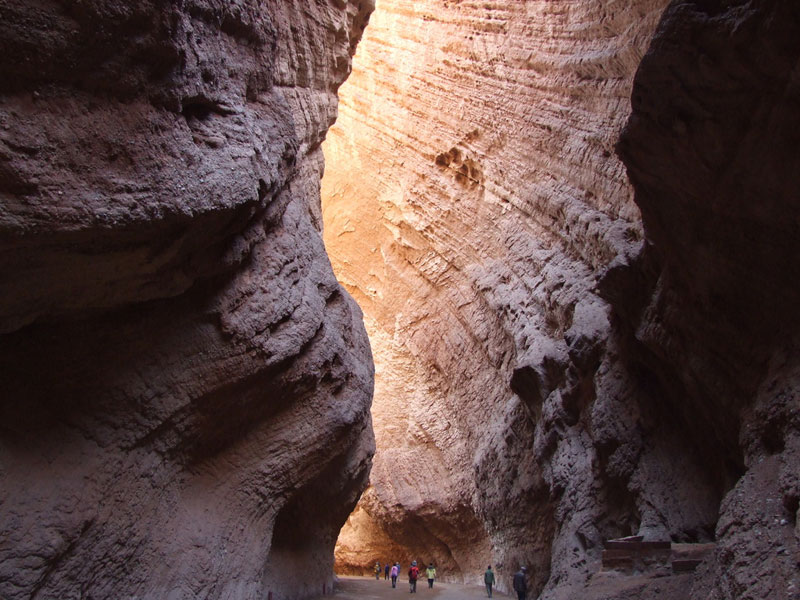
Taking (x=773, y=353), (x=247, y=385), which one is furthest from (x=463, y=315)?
(x=773, y=353)

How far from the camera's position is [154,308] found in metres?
6.66

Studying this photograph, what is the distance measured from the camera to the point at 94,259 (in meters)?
5.13

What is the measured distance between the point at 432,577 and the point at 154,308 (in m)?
11.7

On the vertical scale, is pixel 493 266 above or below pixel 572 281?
above

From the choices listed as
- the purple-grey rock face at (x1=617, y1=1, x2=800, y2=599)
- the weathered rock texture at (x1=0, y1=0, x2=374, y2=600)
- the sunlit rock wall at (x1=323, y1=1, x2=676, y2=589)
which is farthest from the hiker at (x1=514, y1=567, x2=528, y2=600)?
the purple-grey rock face at (x1=617, y1=1, x2=800, y2=599)

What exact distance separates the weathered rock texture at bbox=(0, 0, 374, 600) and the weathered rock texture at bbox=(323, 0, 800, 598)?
390 cm

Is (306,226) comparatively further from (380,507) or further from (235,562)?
(380,507)

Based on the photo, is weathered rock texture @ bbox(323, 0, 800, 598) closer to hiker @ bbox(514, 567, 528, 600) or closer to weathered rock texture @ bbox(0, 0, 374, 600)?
hiker @ bbox(514, 567, 528, 600)

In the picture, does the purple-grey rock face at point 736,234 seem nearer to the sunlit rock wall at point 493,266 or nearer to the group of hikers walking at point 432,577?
the sunlit rock wall at point 493,266

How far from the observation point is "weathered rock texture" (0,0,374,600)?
14.8ft

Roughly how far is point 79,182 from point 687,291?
19.1 ft

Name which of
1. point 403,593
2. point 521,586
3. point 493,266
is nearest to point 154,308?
point 521,586

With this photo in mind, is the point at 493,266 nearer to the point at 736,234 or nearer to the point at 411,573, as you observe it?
the point at 411,573

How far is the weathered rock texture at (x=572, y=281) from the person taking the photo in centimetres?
538
